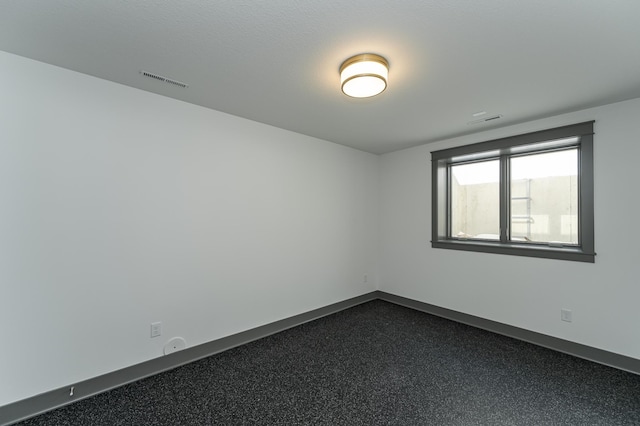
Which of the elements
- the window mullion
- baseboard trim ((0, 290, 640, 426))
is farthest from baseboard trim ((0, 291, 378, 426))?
the window mullion

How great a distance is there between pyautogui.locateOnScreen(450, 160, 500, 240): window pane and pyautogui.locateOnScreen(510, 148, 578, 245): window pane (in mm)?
203

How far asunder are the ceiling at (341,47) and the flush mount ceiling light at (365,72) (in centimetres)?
5

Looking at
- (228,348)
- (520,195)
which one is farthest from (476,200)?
(228,348)

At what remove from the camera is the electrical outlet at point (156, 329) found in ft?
7.78

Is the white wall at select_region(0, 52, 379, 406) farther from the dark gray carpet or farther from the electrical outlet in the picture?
the dark gray carpet

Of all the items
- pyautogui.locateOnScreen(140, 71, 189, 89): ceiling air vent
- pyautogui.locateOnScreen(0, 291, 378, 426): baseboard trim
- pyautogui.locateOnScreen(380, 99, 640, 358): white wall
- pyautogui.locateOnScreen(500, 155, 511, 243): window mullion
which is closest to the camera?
pyautogui.locateOnScreen(0, 291, 378, 426): baseboard trim

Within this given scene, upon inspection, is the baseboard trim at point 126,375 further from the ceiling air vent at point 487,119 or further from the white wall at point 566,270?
the ceiling air vent at point 487,119

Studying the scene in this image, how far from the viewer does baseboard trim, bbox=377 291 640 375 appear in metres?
2.45

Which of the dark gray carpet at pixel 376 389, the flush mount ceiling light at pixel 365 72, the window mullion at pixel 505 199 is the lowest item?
the dark gray carpet at pixel 376 389

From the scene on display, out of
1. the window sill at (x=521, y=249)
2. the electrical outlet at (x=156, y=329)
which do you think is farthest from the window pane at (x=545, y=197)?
the electrical outlet at (x=156, y=329)

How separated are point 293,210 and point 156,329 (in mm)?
1921

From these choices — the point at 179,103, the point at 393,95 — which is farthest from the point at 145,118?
the point at 393,95

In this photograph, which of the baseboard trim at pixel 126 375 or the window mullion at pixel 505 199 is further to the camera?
the window mullion at pixel 505 199

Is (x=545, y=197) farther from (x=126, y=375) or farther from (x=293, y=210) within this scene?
(x=126, y=375)
